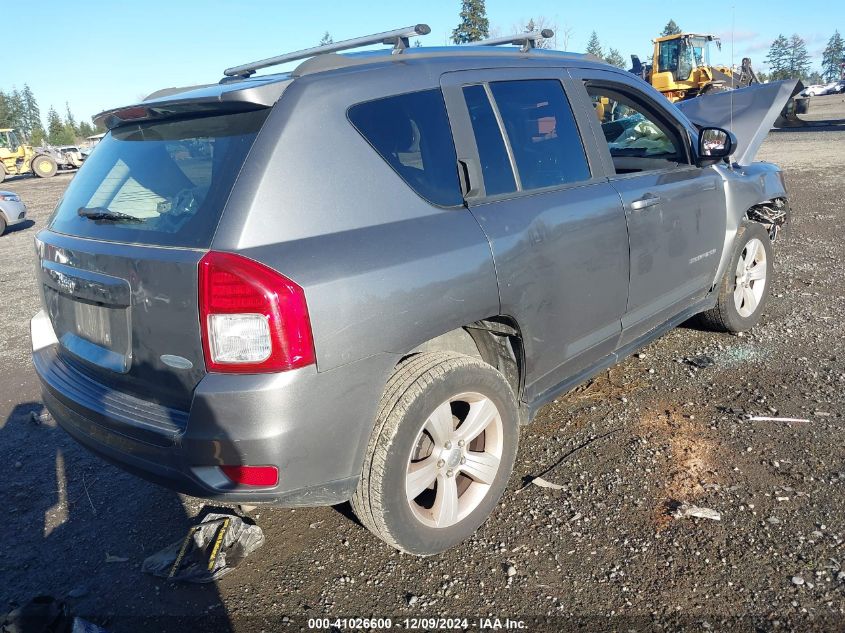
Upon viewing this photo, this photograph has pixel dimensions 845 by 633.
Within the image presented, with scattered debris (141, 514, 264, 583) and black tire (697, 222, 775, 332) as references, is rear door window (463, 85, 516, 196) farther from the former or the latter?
black tire (697, 222, 775, 332)

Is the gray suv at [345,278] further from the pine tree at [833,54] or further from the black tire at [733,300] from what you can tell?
the pine tree at [833,54]

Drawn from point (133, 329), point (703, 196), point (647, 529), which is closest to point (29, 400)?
point (133, 329)

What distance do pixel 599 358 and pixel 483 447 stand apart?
3.08 feet

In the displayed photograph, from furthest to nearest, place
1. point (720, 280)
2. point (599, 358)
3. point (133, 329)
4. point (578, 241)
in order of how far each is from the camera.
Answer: point (720, 280)
point (599, 358)
point (578, 241)
point (133, 329)

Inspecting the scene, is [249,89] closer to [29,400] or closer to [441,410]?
[441,410]

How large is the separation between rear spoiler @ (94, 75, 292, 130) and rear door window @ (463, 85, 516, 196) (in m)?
0.87

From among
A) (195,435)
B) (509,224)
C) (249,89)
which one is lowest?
(195,435)

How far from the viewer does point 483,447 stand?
2.91 metres

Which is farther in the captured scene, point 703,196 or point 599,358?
point 703,196

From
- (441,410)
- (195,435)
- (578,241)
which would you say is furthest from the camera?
(578,241)

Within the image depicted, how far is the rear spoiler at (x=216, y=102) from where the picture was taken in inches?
88.4

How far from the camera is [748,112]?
5.11 meters

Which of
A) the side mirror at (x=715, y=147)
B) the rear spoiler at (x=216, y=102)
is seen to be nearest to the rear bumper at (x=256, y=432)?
the rear spoiler at (x=216, y=102)

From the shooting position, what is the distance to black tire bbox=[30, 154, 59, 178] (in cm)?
3144
